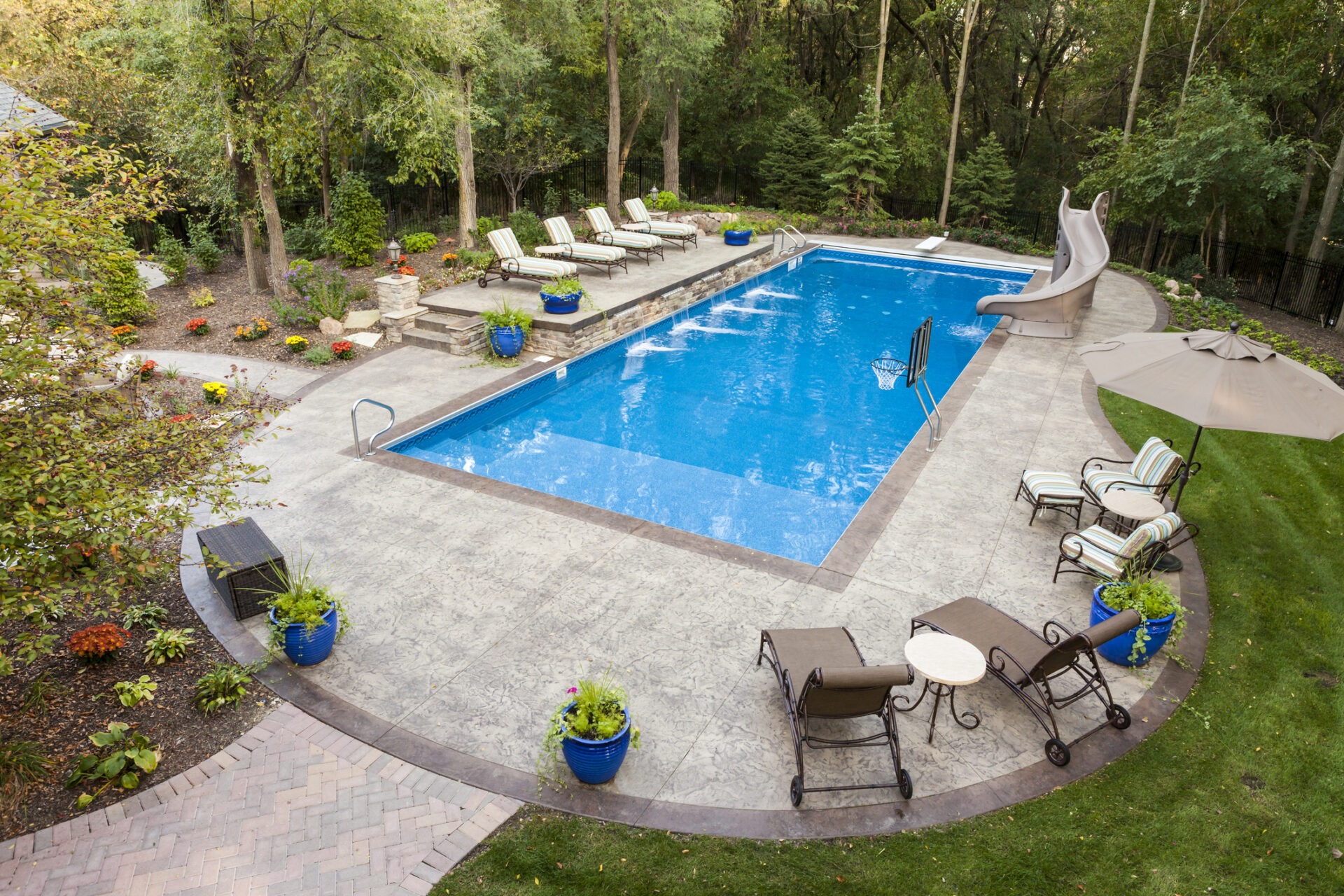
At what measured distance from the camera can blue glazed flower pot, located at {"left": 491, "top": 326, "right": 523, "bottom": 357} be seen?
11.8 meters

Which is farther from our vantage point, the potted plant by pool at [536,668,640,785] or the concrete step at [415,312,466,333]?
the concrete step at [415,312,466,333]

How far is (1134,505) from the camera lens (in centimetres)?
694

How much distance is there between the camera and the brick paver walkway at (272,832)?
4.13m

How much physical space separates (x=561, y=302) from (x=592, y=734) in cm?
912

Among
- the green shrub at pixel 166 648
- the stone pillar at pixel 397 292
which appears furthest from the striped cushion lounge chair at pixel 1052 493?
the stone pillar at pixel 397 292

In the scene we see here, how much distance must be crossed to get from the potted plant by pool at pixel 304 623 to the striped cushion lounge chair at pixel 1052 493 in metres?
6.14

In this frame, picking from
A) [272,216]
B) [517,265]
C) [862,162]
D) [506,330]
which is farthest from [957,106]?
[272,216]

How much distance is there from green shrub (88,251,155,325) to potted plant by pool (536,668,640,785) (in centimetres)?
1121

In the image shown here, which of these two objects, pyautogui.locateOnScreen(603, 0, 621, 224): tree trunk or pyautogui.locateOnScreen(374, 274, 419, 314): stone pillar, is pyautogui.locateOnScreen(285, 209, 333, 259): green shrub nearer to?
pyautogui.locateOnScreen(374, 274, 419, 314): stone pillar

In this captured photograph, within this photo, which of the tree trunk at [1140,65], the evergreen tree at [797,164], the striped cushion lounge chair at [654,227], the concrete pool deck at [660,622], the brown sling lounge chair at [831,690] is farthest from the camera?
the evergreen tree at [797,164]

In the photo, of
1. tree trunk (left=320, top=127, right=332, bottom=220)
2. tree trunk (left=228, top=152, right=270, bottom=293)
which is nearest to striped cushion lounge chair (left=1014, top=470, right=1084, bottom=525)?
tree trunk (left=228, top=152, right=270, bottom=293)

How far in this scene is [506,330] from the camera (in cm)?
1181

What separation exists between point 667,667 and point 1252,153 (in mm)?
17665

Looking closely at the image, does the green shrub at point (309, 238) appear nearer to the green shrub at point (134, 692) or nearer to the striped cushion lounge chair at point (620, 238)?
the striped cushion lounge chair at point (620, 238)
